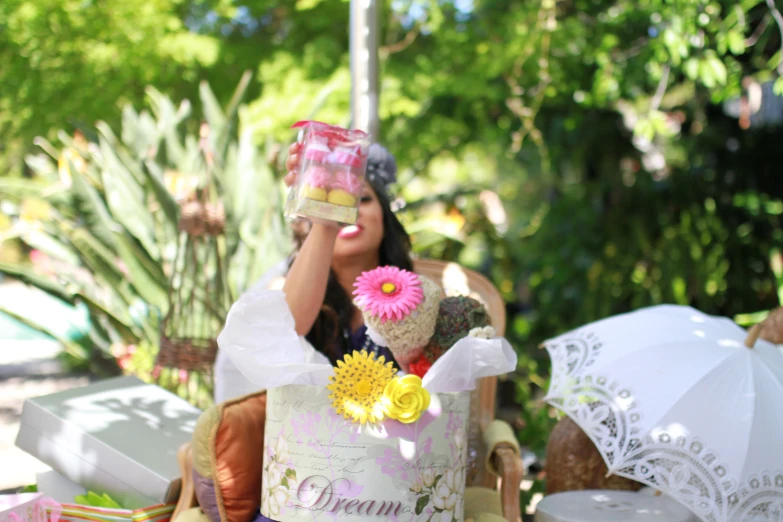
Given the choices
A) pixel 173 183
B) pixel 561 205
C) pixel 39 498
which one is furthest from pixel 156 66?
pixel 39 498

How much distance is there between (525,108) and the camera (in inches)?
199

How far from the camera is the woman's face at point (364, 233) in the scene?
7.34ft

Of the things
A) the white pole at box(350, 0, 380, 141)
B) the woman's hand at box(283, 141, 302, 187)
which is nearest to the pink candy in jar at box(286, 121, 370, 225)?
the woman's hand at box(283, 141, 302, 187)

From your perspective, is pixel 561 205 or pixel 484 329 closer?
pixel 484 329

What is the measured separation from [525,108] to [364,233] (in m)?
3.11

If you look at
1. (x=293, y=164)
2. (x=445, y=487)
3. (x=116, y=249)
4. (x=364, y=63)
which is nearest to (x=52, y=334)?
(x=116, y=249)

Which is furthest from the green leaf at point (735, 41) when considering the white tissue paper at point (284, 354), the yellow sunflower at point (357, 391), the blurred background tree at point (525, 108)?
the yellow sunflower at point (357, 391)

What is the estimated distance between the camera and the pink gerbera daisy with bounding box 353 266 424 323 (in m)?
1.68

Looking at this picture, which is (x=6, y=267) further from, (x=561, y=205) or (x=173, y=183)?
(x=561, y=205)

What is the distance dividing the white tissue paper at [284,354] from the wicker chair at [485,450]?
431 mm

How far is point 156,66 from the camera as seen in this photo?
4.97 meters

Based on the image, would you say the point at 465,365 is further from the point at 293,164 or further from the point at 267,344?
the point at 293,164

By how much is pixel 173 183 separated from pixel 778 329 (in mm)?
2960

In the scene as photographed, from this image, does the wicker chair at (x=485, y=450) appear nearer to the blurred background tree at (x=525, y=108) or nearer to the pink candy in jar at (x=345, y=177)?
the pink candy in jar at (x=345, y=177)
